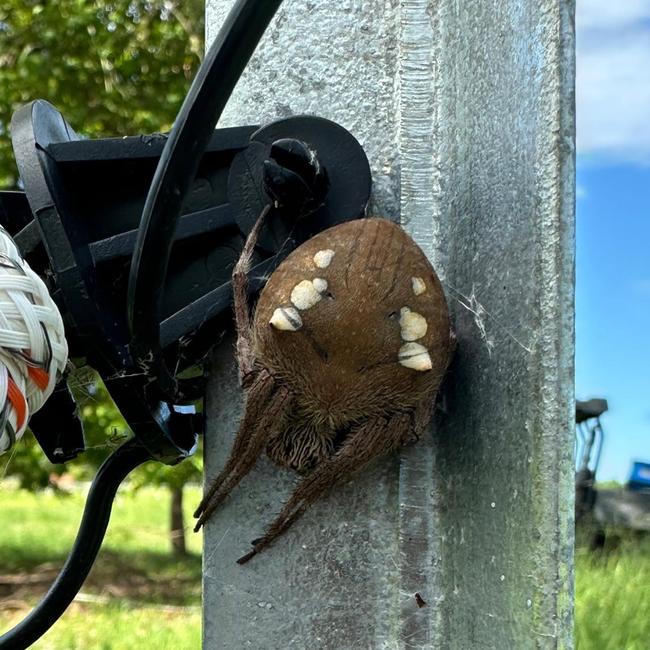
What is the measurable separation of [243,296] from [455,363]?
0.18 meters

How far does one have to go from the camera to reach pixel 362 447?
2.20 feet

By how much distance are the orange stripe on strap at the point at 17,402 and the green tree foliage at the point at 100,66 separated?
3.37 meters

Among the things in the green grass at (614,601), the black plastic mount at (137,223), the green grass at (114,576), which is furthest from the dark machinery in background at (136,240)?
the green grass at (114,576)

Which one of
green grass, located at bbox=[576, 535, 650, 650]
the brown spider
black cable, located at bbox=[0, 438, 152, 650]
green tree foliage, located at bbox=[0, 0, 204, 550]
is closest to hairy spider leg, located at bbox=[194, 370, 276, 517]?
the brown spider

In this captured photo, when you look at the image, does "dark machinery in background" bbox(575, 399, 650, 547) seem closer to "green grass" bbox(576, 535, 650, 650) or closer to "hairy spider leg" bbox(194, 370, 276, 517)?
"green grass" bbox(576, 535, 650, 650)

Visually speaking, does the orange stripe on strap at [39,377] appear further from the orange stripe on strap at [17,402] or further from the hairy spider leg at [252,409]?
the hairy spider leg at [252,409]

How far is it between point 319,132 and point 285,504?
309mm

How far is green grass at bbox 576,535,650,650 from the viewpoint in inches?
38.6

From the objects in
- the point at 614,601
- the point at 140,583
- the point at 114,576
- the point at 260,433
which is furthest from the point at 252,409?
the point at 114,576

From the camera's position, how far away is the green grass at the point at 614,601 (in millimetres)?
981

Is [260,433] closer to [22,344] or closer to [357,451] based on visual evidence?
[357,451]

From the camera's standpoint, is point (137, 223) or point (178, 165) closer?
point (178, 165)

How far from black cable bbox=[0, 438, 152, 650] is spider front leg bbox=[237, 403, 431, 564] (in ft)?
0.54

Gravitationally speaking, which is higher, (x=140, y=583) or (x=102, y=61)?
(x=102, y=61)
